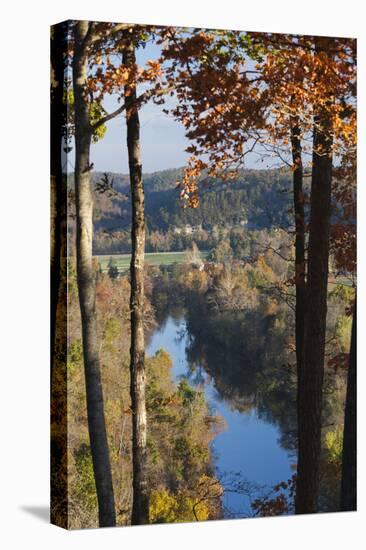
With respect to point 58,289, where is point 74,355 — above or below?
below

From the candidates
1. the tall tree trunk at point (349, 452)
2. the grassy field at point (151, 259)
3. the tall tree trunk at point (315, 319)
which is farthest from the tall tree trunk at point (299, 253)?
the grassy field at point (151, 259)

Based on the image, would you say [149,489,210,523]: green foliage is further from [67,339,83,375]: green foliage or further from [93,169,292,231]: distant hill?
[93,169,292,231]: distant hill

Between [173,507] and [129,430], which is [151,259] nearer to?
Answer: [129,430]

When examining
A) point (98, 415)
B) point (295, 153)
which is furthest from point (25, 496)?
point (295, 153)

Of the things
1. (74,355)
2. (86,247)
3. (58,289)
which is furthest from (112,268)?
(74,355)

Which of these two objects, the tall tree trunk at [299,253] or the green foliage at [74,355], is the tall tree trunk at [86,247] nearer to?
the green foliage at [74,355]
